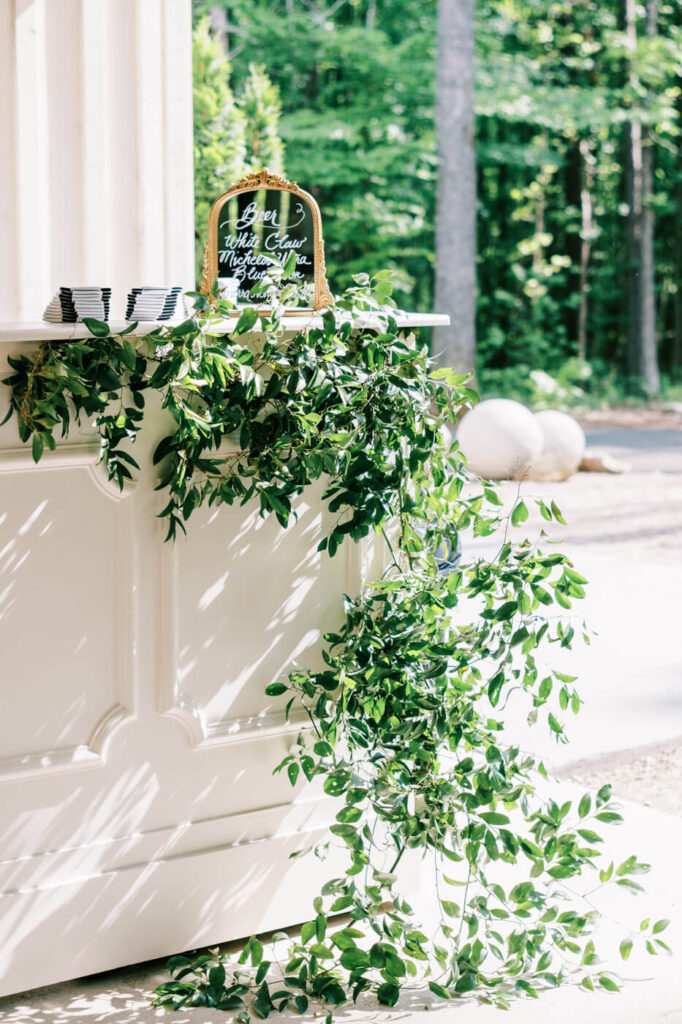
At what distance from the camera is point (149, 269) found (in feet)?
10.9

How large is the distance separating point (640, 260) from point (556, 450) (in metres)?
7.74

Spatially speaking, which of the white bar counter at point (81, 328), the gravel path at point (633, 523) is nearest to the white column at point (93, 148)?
the white bar counter at point (81, 328)

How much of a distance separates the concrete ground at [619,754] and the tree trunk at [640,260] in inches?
292

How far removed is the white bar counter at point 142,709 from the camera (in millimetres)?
2102

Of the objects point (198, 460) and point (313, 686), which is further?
point (313, 686)

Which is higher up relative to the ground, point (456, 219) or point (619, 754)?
point (456, 219)

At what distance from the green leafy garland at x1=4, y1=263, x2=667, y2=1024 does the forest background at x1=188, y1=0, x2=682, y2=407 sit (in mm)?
9896

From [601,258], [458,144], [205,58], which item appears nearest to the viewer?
[205,58]

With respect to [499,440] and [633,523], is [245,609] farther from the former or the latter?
[499,440]

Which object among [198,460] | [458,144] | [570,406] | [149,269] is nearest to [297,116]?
[458,144]

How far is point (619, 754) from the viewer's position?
358cm

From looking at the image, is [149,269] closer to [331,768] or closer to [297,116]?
[331,768]

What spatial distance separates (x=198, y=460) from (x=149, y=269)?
1.31 meters

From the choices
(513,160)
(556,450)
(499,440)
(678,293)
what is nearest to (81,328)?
(499,440)
